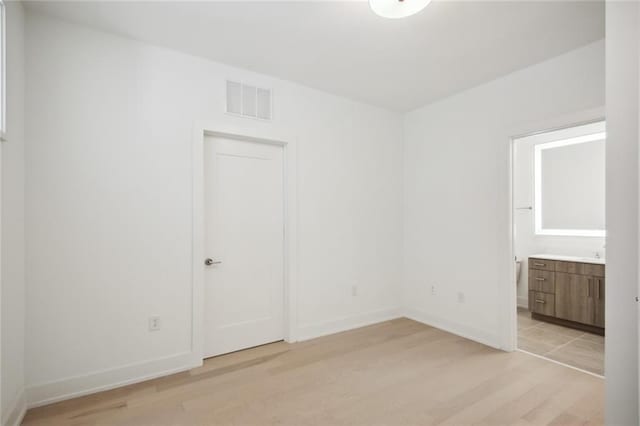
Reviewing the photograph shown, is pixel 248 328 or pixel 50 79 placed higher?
pixel 50 79

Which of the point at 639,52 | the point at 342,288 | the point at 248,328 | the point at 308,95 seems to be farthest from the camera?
the point at 342,288

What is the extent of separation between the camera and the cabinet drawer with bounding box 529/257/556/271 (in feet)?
12.8

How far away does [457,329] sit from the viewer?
3.56 metres

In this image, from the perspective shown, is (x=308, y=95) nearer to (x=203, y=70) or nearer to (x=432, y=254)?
(x=203, y=70)

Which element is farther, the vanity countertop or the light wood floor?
the vanity countertop

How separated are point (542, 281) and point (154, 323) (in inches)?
171

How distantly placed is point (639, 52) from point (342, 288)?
9.83 feet

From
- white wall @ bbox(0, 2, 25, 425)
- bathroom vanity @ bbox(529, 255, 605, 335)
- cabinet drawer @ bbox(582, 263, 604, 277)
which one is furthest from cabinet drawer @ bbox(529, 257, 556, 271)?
white wall @ bbox(0, 2, 25, 425)

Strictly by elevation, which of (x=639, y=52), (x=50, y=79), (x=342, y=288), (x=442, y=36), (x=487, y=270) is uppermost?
(x=442, y=36)

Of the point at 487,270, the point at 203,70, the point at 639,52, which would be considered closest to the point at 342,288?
the point at 487,270

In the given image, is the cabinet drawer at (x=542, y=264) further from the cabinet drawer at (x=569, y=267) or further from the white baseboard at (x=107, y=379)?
the white baseboard at (x=107, y=379)

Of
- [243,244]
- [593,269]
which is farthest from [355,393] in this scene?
[593,269]

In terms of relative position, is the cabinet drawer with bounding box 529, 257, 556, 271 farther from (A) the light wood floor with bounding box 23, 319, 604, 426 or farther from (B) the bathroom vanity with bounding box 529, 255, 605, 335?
(A) the light wood floor with bounding box 23, 319, 604, 426

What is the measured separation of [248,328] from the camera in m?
3.15
